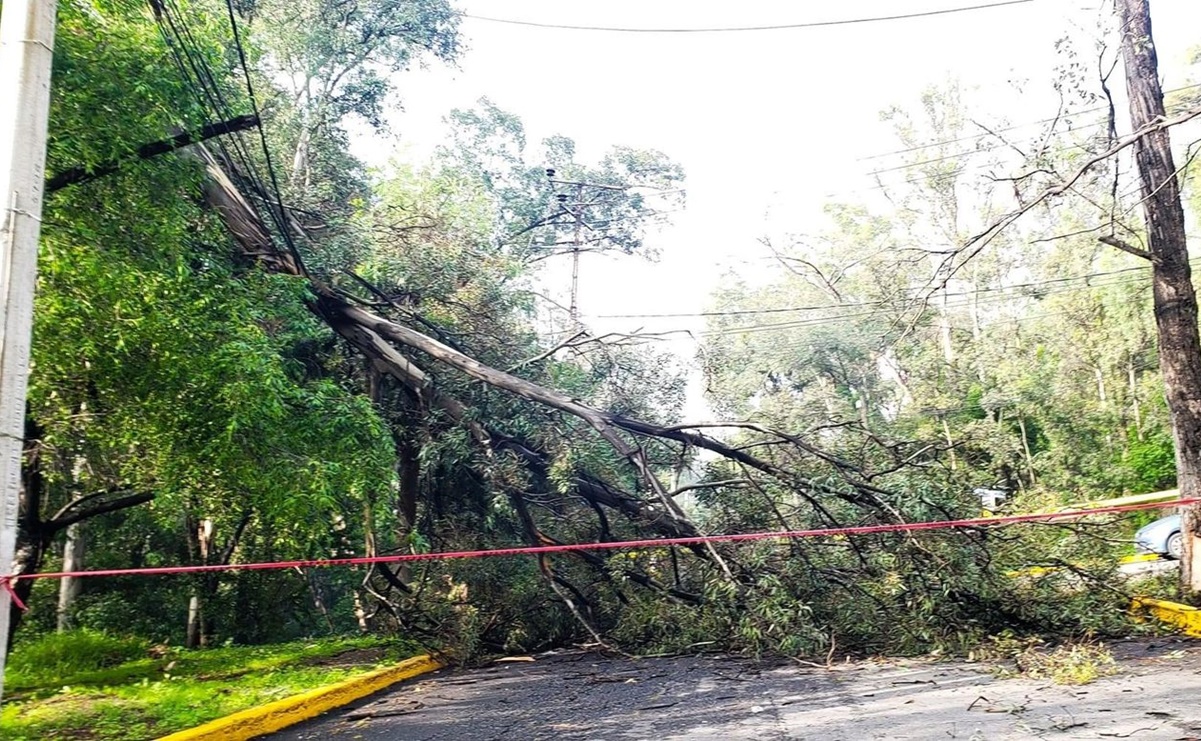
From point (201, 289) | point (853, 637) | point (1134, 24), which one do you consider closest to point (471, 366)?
point (201, 289)

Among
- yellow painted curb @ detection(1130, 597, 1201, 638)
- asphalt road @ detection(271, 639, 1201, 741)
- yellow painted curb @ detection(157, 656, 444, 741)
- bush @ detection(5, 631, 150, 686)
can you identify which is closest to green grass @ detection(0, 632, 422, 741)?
bush @ detection(5, 631, 150, 686)

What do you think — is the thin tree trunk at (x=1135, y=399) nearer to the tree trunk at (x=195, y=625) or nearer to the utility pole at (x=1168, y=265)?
the utility pole at (x=1168, y=265)

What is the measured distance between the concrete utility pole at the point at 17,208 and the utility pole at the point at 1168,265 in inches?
405

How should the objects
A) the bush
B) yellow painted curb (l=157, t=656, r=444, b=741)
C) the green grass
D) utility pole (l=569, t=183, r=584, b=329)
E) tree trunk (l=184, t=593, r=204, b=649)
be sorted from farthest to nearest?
utility pole (l=569, t=183, r=584, b=329) → tree trunk (l=184, t=593, r=204, b=649) → the bush → the green grass → yellow painted curb (l=157, t=656, r=444, b=741)

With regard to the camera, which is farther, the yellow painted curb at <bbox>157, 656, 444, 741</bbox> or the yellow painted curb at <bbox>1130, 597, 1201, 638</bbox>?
the yellow painted curb at <bbox>1130, 597, 1201, 638</bbox>

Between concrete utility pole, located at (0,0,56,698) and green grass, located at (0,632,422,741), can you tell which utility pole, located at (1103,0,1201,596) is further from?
concrete utility pole, located at (0,0,56,698)

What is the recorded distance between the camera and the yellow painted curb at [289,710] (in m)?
5.78

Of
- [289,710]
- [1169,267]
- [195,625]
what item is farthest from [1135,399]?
[289,710]

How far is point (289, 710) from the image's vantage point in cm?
669

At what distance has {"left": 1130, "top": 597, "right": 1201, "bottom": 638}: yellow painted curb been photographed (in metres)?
8.60

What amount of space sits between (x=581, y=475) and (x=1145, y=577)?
7.15 m

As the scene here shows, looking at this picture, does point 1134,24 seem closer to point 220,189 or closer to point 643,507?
point 643,507

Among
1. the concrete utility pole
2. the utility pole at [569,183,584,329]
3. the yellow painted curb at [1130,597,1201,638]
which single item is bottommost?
the yellow painted curb at [1130,597,1201,638]

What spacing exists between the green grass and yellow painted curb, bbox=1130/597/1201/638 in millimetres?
8255
